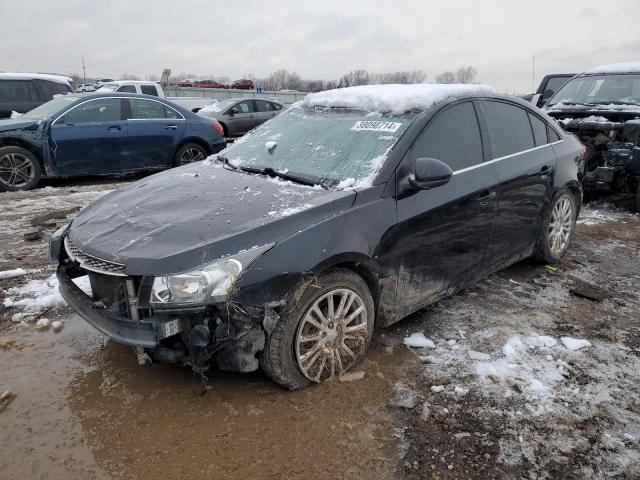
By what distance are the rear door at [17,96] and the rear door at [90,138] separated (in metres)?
4.72

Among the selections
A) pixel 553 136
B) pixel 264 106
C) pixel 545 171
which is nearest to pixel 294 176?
pixel 545 171

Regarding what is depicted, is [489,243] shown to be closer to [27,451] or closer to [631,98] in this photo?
[27,451]

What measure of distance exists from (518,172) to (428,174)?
1.39 m

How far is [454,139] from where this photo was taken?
362cm

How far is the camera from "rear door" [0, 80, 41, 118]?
11703mm

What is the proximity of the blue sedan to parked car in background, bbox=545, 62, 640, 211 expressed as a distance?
245 inches

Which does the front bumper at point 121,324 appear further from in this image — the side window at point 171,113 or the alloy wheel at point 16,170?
the side window at point 171,113

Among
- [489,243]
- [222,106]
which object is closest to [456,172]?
[489,243]

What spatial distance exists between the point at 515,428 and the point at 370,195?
1.49 meters

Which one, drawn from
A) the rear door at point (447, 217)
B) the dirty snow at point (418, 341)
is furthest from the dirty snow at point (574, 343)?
the dirty snow at point (418, 341)

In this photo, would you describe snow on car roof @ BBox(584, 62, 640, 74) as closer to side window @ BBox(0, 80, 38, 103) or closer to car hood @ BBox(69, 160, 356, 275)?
car hood @ BBox(69, 160, 356, 275)

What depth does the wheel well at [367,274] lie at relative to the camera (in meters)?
2.95

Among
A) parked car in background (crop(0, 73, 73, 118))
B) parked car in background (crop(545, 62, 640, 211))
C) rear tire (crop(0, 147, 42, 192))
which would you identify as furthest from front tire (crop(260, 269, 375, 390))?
parked car in background (crop(0, 73, 73, 118))

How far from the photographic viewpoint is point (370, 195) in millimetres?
3033
